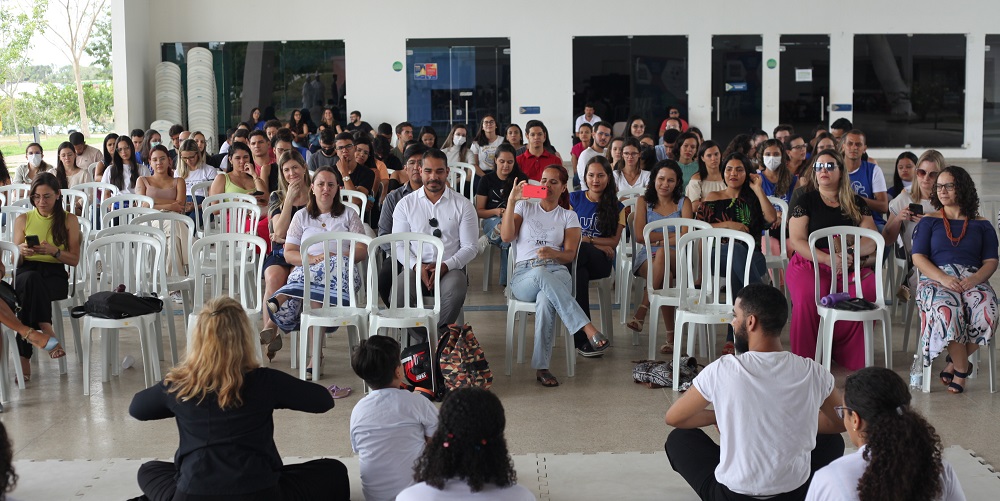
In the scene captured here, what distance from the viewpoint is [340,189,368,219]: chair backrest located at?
23.5 feet

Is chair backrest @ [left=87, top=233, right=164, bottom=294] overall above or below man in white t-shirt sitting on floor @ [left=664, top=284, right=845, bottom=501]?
above

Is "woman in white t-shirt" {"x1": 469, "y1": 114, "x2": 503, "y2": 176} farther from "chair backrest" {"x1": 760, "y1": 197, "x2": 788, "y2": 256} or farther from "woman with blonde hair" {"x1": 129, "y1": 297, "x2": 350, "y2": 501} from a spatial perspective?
"woman with blonde hair" {"x1": 129, "y1": 297, "x2": 350, "y2": 501}

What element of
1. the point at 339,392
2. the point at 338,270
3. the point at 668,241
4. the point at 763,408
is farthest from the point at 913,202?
the point at 763,408

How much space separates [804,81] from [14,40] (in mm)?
13329

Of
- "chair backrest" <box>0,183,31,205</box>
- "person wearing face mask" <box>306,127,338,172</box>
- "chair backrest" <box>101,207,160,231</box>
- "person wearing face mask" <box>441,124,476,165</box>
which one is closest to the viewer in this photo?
"chair backrest" <box>101,207,160,231</box>

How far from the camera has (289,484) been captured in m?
3.33

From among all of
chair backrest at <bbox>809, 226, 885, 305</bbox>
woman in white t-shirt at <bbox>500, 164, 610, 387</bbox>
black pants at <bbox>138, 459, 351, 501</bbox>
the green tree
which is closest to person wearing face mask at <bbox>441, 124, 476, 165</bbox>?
woman in white t-shirt at <bbox>500, 164, 610, 387</bbox>

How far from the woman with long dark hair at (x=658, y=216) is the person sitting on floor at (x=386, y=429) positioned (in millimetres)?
2856

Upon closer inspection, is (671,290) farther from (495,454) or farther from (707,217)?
(495,454)

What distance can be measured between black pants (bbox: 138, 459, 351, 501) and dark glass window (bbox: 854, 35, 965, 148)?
15960mm

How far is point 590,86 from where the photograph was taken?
57.6 ft

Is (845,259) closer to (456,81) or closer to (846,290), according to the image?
(846,290)

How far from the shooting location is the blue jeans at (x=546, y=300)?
541 centimetres

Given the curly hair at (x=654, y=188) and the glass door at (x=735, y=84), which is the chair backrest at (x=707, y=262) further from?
the glass door at (x=735, y=84)
